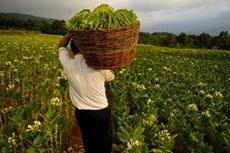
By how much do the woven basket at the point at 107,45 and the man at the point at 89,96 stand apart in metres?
0.30

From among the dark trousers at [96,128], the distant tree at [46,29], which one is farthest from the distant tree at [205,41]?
the dark trousers at [96,128]

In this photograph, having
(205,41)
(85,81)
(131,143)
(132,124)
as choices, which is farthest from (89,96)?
(205,41)

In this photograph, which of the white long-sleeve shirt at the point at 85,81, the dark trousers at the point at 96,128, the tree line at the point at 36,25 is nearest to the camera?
the white long-sleeve shirt at the point at 85,81

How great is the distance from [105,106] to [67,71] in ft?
1.95

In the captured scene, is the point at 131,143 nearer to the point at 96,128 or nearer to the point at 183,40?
the point at 96,128

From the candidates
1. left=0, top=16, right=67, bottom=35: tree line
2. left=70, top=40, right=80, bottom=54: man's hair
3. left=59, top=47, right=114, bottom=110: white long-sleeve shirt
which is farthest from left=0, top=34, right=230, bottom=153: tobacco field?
left=0, top=16, right=67, bottom=35: tree line

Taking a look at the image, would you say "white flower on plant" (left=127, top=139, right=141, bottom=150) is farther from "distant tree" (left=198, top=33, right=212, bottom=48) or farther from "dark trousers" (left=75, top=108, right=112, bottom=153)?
"distant tree" (left=198, top=33, right=212, bottom=48)

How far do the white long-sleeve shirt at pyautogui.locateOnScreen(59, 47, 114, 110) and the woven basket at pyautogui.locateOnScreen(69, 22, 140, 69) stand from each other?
0.27 meters

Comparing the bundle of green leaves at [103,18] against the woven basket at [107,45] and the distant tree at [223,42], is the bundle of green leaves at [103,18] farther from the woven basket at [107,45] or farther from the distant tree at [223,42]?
the distant tree at [223,42]

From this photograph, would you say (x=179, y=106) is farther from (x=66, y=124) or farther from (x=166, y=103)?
(x=66, y=124)

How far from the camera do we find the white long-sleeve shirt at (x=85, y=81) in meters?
4.40

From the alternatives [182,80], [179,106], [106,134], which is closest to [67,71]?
[106,134]

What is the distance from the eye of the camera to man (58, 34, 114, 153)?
4.42 meters

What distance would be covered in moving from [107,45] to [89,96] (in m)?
0.81
